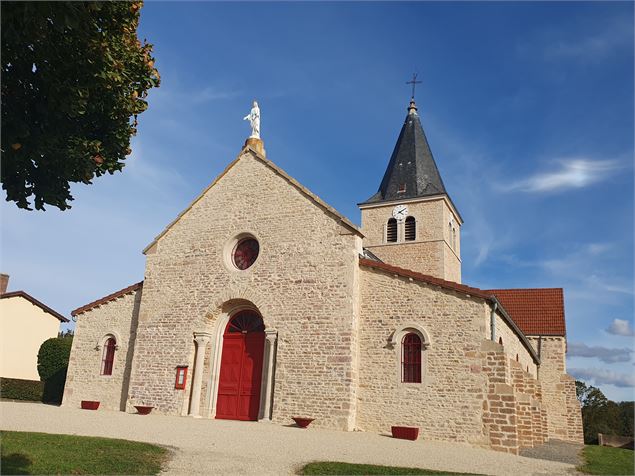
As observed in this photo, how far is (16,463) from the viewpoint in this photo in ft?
23.6

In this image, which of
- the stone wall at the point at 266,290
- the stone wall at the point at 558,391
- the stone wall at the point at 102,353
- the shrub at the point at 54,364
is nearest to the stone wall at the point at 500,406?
the stone wall at the point at 266,290

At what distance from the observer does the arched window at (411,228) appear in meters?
29.8

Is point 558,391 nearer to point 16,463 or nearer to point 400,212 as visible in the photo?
point 400,212

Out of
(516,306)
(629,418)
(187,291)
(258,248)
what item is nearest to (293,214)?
(258,248)

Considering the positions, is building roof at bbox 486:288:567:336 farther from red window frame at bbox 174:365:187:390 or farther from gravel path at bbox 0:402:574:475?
red window frame at bbox 174:365:187:390

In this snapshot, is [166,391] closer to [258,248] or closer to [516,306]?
[258,248]

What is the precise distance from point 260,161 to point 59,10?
11955 millimetres

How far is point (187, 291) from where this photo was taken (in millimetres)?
18500

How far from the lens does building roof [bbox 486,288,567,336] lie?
89.1 feet

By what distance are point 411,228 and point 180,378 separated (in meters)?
16.8

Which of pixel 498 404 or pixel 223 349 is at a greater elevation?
pixel 223 349

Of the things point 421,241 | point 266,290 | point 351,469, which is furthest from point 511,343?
point 351,469

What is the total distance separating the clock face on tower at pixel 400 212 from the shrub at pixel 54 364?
18194mm

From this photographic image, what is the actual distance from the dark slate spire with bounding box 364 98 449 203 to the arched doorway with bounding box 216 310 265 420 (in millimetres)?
15455
